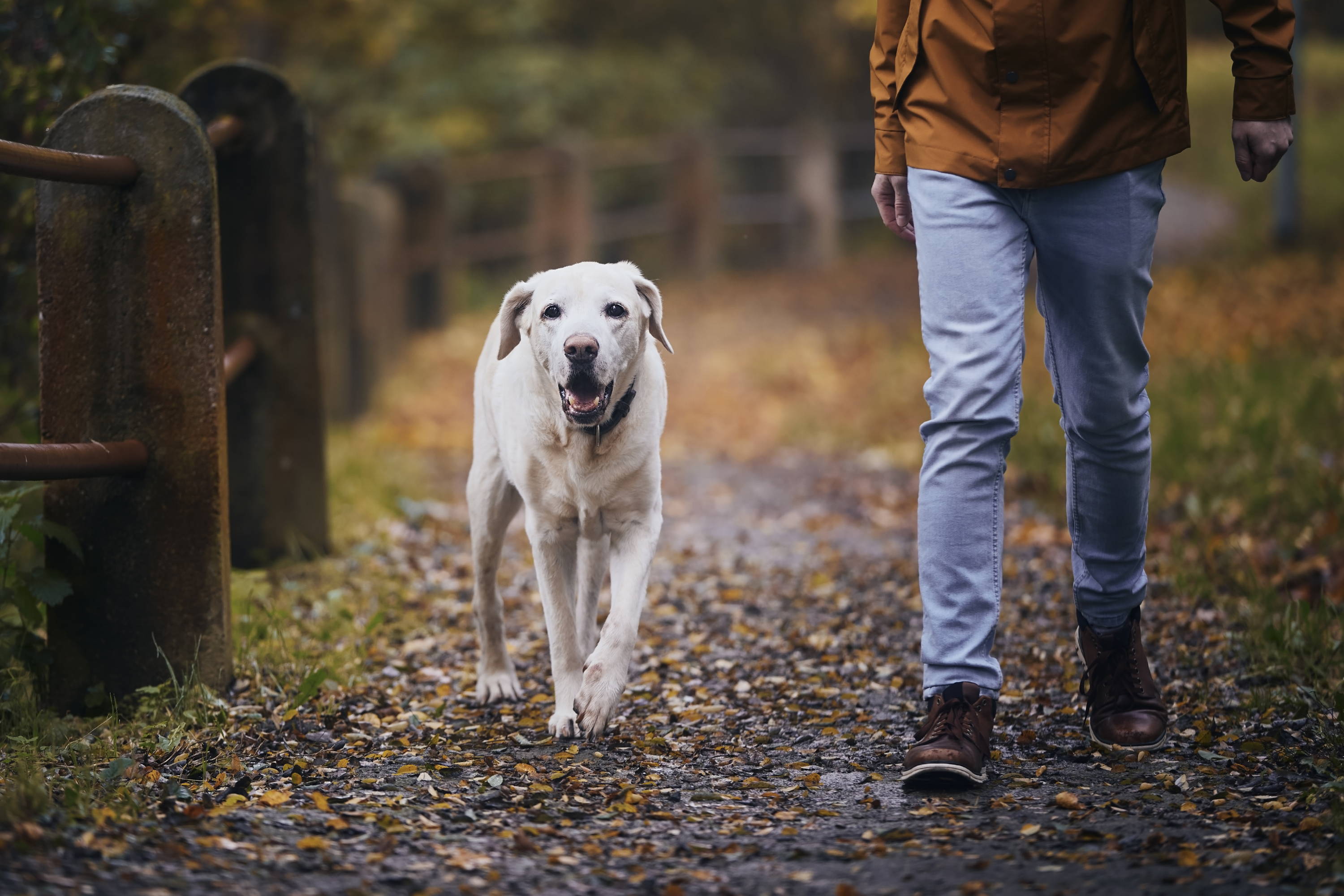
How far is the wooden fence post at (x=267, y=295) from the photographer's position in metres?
4.71

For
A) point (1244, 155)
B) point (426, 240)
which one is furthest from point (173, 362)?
point (426, 240)

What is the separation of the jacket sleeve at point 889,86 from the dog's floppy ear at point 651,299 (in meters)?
0.76

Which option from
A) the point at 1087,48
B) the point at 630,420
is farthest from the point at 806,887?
the point at 1087,48

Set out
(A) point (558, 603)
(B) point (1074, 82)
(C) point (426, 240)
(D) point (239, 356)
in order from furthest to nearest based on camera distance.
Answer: (C) point (426, 240), (D) point (239, 356), (A) point (558, 603), (B) point (1074, 82)

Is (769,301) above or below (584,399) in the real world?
above

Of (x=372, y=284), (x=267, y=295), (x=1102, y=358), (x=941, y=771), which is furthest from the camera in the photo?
(x=372, y=284)

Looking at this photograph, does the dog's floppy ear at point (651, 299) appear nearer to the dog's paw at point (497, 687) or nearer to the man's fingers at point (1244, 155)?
the dog's paw at point (497, 687)

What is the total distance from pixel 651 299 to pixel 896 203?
77 cm

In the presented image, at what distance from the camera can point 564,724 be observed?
341 centimetres

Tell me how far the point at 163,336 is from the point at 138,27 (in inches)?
86.7

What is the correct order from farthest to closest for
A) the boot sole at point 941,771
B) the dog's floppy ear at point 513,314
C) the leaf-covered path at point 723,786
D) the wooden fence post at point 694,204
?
the wooden fence post at point 694,204, the dog's floppy ear at point 513,314, the boot sole at point 941,771, the leaf-covered path at point 723,786

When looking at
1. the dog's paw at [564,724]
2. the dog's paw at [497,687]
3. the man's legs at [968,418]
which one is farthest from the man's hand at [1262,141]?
the dog's paw at [497,687]

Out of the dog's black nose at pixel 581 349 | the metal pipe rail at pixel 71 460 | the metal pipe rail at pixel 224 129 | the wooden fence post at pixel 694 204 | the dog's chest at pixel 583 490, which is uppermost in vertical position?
the wooden fence post at pixel 694 204

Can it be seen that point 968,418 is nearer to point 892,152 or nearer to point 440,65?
point 892,152
